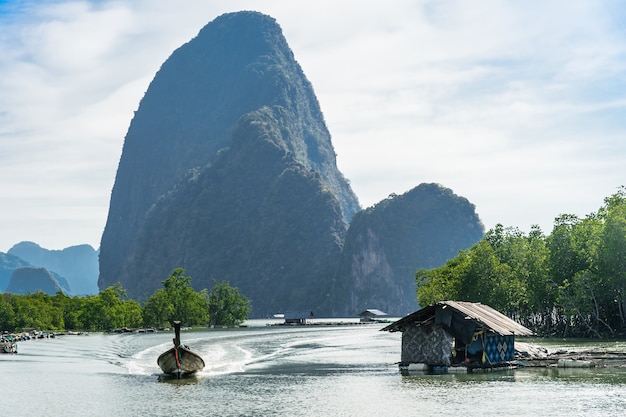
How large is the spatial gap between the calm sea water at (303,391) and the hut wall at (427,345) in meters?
1.51

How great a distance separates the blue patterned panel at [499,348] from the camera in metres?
42.2

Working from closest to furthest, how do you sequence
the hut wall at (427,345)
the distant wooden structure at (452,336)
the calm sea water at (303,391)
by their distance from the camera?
the calm sea water at (303,391) → the distant wooden structure at (452,336) → the hut wall at (427,345)

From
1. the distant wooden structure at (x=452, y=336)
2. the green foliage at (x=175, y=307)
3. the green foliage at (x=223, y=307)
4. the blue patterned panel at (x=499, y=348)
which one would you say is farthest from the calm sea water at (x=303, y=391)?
the green foliage at (x=223, y=307)

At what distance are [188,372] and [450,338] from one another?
15.9m

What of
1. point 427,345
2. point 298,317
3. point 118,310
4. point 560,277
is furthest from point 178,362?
point 298,317

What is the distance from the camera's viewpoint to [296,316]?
162 m

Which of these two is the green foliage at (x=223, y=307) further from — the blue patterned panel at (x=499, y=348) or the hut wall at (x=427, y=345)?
the hut wall at (x=427, y=345)

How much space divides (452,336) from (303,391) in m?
9.76

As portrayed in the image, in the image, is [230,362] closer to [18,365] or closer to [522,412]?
[18,365]

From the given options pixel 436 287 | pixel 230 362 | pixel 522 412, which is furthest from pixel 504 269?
pixel 522 412

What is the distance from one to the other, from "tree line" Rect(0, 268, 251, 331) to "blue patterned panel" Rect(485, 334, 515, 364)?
87367mm

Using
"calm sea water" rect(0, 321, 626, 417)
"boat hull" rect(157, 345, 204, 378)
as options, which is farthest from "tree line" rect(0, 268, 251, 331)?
"boat hull" rect(157, 345, 204, 378)

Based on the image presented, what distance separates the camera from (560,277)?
70.4m

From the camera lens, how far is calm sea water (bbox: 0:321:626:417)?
29531 millimetres
